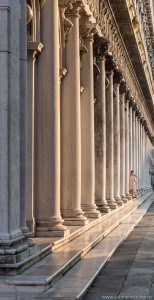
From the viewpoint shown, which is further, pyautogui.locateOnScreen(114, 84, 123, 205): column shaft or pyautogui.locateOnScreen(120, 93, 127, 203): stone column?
pyautogui.locateOnScreen(120, 93, 127, 203): stone column

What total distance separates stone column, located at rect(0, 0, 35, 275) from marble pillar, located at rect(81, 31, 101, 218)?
465 inches

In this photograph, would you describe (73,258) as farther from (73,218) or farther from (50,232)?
(73,218)

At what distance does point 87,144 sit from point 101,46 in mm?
5100

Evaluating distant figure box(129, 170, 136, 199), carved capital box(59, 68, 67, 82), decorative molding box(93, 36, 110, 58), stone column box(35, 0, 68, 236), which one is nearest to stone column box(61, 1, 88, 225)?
carved capital box(59, 68, 67, 82)

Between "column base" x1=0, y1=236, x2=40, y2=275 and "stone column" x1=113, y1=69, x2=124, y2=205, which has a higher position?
"stone column" x1=113, y1=69, x2=124, y2=205

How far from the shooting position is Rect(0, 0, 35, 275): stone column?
11492 millimetres

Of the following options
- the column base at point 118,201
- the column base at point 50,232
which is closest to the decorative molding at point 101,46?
the column base at point 118,201

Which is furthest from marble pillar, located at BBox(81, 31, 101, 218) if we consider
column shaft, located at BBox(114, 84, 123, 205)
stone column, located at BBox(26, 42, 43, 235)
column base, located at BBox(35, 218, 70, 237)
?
column shaft, located at BBox(114, 84, 123, 205)

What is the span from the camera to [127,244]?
19641 millimetres

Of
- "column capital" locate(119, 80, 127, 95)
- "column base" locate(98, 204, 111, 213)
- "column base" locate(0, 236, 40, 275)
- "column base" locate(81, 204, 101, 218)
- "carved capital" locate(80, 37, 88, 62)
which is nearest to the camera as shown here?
"column base" locate(0, 236, 40, 275)

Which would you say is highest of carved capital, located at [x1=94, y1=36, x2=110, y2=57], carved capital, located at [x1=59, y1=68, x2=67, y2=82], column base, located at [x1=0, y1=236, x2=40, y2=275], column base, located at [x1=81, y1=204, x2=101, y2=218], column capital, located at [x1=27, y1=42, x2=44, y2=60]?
carved capital, located at [x1=94, y1=36, x2=110, y2=57]

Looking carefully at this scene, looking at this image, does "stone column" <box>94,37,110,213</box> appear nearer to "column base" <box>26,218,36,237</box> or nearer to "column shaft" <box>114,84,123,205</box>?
"column shaft" <box>114,84,123,205</box>

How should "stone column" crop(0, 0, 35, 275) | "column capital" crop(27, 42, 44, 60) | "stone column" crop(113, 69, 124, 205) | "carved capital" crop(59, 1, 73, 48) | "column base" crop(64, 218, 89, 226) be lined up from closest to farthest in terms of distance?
"stone column" crop(0, 0, 35, 275), "column capital" crop(27, 42, 44, 60), "carved capital" crop(59, 1, 73, 48), "column base" crop(64, 218, 89, 226), "stone column" crop(113, 69, 124, 205)

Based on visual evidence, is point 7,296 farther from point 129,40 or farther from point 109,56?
point 129,40
